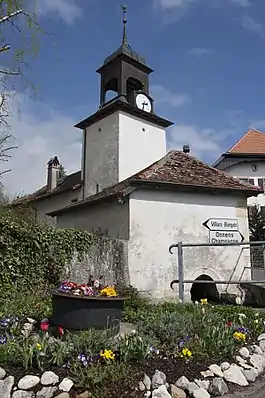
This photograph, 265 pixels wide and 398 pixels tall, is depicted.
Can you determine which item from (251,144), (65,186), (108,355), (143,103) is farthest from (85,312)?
(251,144)

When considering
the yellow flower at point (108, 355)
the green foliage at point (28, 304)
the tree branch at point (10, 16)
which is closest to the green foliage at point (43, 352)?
the yellow flower at point (108, 355)

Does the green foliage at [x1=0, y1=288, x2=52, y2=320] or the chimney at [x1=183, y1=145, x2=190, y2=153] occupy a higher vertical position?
the chimney at [x1=183, y1=145, x2=190, y2=153]

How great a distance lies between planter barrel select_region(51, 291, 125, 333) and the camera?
5023 mm

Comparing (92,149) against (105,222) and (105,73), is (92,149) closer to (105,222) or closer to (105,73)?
(105,73)

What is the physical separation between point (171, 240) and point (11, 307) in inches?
263

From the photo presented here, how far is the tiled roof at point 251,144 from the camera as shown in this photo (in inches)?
1097

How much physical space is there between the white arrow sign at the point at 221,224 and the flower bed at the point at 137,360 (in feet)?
24.4

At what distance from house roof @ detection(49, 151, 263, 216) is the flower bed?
699 centimetres

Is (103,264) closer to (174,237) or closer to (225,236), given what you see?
(174,237)

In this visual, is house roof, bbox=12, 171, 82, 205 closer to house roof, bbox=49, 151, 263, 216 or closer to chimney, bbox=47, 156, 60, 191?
chimney, bbox=47, 156, 60, 191

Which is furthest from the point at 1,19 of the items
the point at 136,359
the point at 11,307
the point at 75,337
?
the point at 136,359

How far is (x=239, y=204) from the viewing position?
13.2m

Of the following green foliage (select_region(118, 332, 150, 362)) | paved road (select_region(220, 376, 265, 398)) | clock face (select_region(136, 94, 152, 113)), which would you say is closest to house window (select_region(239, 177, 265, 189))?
clock face (select_region(136, 94, 152, 113))

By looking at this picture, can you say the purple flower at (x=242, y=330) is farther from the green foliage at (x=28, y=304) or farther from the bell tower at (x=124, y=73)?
the bell tower at (x=124, y=73)
